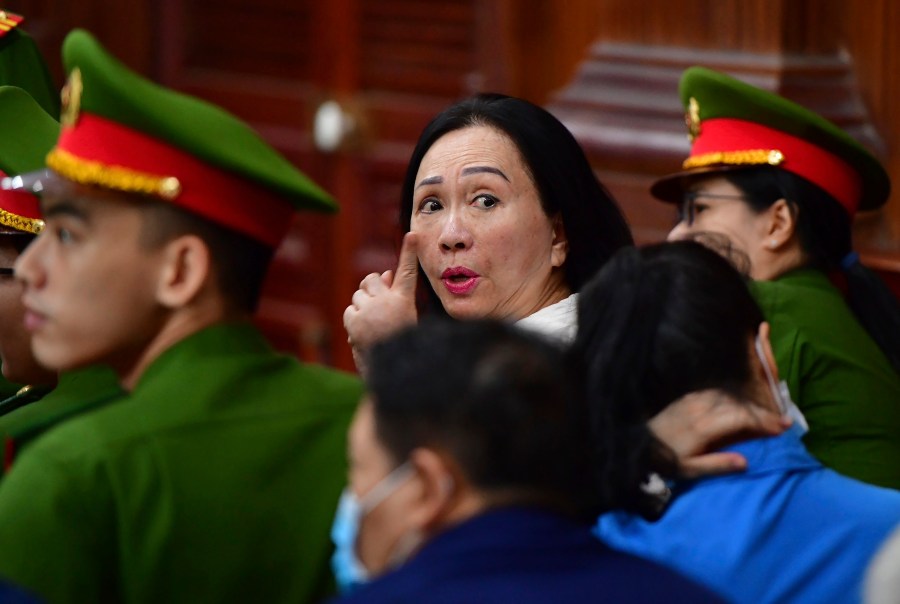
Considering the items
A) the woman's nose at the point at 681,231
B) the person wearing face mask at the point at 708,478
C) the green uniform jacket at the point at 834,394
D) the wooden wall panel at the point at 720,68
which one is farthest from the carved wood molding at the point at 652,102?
the person wearing face mask at the point at 708,478

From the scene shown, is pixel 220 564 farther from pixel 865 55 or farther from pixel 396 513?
pixel 865 55

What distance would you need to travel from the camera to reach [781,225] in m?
3.09

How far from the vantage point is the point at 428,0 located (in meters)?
5.23

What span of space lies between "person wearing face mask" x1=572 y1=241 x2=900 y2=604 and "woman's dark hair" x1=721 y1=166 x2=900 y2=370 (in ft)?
3.94

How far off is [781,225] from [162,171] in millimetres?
1702

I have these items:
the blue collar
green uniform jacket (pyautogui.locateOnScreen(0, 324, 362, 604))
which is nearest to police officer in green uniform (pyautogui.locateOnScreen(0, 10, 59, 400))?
green uniform jacket (pyautogui.locateOnScreen(0, 324, 362, 604))

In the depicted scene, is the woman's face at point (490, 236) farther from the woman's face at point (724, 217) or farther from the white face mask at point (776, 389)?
the white face mask at point (776, 389)

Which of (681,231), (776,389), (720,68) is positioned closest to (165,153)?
(776,389)

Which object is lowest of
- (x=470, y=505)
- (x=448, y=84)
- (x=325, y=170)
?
(x=325, y=170)

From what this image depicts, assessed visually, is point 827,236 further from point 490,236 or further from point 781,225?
point 490,236

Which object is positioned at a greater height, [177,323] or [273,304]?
→ [177,323]

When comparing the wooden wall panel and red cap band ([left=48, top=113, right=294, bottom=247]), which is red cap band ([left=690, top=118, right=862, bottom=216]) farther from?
red cap band ([left=48, top=113, right=294, bottom=247])

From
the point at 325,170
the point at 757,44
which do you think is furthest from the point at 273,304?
the point at 757,44

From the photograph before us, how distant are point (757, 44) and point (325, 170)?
1.97 meters
